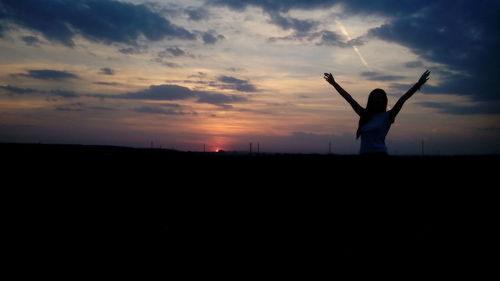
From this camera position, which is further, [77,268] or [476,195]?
[476,195]

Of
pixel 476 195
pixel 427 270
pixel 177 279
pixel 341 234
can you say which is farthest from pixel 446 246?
pixel 476 195

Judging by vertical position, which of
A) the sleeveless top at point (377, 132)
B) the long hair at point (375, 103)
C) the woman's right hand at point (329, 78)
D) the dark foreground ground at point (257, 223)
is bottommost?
the dark foreground ground at point (257, 223)

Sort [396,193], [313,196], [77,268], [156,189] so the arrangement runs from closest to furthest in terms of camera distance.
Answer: [77,268] < [396,193] < [313,196] < [156,189]

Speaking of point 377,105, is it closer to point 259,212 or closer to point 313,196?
point 259,212

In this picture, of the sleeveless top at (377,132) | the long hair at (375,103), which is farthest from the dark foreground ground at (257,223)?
the long hair at (375,103)

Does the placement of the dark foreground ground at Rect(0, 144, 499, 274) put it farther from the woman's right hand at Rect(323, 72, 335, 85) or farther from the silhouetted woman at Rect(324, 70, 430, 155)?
the woman's right hand at Rect(323, 72, 335, 85)

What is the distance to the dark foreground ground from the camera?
3861 millimetres

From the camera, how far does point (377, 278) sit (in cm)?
338

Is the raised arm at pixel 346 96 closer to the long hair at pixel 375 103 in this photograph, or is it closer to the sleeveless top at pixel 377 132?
the long hair at pixel 375 103

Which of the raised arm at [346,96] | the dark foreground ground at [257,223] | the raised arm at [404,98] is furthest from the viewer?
the raised arm at [346,96]

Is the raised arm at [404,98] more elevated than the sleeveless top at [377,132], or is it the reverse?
the raised arm at [404,98]

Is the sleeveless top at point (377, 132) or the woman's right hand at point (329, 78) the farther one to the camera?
the woman's right hand at point (329, 78)

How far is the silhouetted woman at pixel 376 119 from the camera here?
4.31m

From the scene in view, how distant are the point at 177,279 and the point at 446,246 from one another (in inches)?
124
